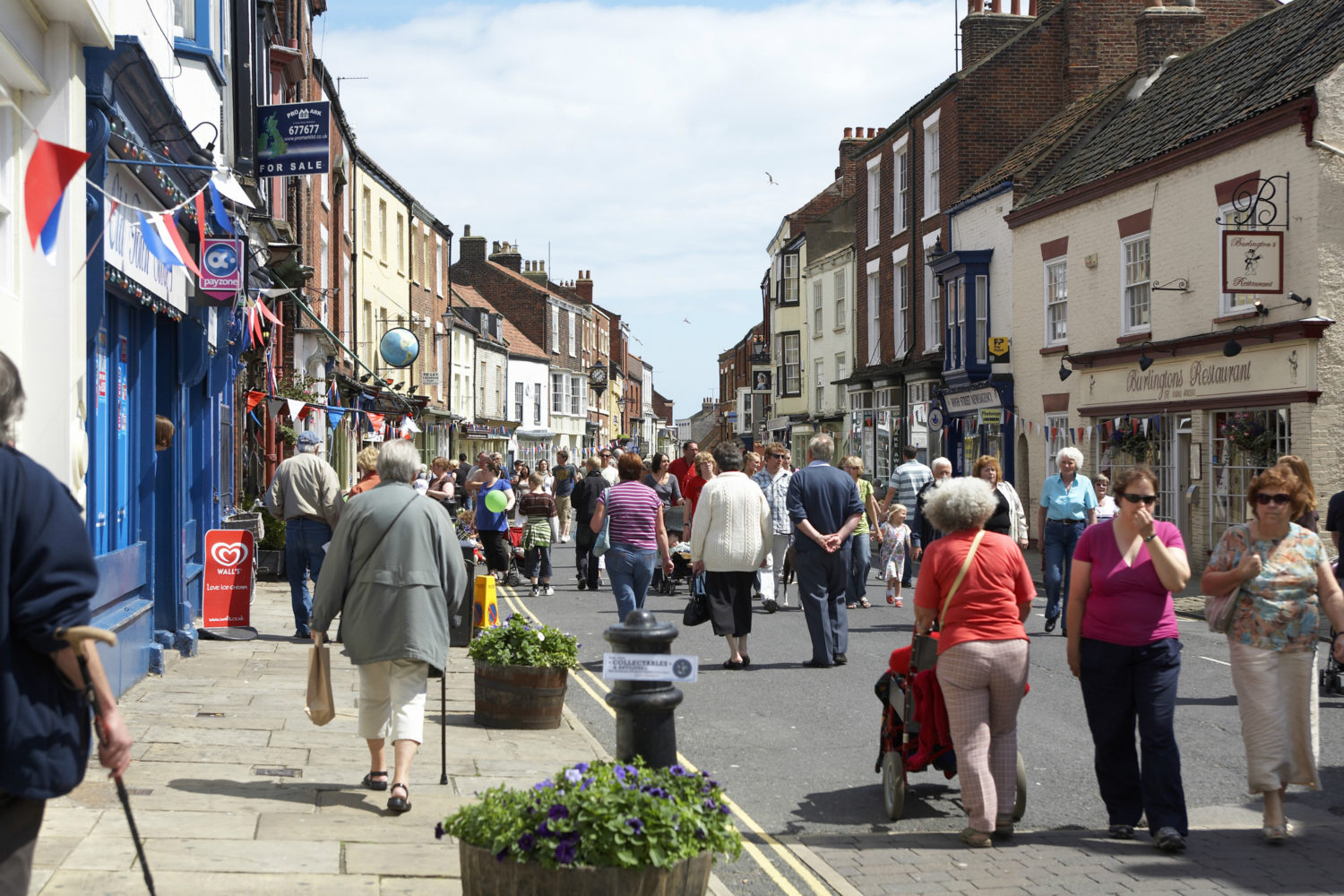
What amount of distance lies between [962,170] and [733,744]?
80.0 feet

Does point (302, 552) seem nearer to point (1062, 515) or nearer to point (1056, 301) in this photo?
point (1062, 515)

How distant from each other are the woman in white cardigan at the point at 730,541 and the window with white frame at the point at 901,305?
23479mm

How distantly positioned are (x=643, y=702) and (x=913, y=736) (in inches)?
69.3

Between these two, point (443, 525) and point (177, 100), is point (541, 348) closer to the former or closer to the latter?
point (177, 100)

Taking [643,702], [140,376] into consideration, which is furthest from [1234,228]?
[643,702]

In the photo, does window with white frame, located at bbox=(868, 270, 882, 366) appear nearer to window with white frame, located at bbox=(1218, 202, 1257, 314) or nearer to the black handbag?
window with white frame, located at bbox=(1218, 202, 1257, 314)

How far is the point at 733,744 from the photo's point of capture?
321 inches

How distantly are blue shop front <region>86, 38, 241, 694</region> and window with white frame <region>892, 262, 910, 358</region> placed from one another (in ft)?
76.8

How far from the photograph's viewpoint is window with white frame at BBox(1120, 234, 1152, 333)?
21.3 metres

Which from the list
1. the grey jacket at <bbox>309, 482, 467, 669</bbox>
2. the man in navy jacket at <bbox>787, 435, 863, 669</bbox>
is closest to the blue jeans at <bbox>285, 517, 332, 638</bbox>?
the man in navy jacket at <bbox>787, 435, 863, 669</bbox>

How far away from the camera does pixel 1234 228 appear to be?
18.3m

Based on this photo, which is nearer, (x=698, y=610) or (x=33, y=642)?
(x=33, y=642)

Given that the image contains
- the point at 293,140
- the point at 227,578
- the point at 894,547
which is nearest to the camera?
the point at 227,578

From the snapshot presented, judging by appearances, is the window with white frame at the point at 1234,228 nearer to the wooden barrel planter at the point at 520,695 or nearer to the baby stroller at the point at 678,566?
the baby stroller at the point at 678,566
